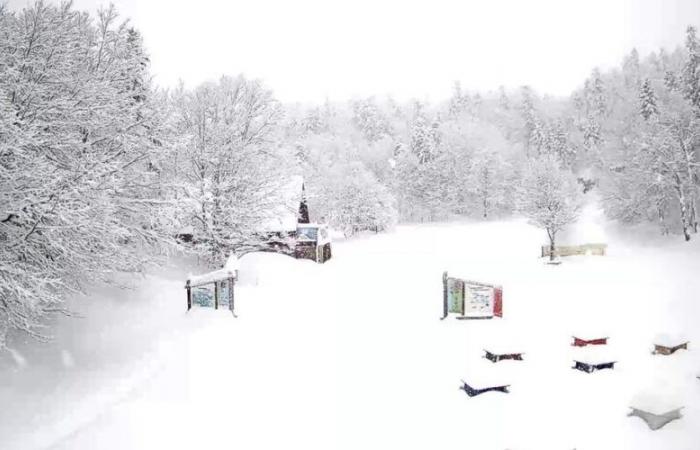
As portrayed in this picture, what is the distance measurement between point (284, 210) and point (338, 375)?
2013 cm

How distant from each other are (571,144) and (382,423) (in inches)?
4118

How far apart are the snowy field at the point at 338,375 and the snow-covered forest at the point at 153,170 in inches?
62.9

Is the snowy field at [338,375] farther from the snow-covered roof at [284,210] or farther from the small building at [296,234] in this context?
the small building at [296,234]

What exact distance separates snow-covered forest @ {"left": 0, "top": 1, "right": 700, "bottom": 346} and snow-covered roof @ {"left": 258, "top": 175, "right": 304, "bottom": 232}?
0.74 m

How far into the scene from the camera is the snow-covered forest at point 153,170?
28.8 ft

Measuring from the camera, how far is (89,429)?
25.9 feet

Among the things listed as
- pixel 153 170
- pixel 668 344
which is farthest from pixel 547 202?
pixel 153 170

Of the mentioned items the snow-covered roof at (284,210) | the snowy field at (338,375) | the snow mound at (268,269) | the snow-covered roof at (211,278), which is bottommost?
the snowy field at (338,375)

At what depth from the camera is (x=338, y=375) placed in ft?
34.3

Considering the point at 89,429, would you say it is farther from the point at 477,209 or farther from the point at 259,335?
the point at 477,209

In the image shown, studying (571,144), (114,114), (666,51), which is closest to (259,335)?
(114,114)

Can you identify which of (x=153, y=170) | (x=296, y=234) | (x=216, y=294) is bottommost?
(x=216, y=294)

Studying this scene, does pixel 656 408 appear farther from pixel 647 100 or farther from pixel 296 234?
pixel 647 100

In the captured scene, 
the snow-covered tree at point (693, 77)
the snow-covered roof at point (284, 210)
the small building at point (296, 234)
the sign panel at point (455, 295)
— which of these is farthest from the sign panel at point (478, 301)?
the snow-covered tree at point (693, 77)
